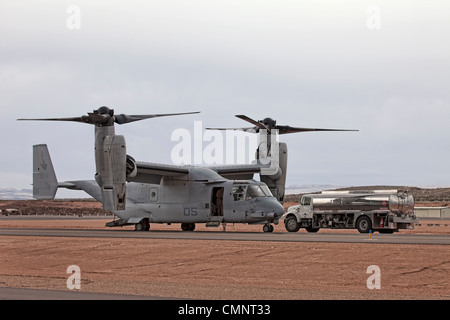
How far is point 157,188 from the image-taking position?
4766 centimetres

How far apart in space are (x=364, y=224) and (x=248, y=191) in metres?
8.11

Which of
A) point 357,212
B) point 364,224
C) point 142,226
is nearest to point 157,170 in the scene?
point 142,226

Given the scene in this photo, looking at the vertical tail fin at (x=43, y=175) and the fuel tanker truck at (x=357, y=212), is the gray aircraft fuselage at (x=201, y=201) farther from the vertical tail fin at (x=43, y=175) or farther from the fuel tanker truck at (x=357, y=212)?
the vertical tail fin at (x=43, y=175)

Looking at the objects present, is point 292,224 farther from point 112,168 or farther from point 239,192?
point 112,168

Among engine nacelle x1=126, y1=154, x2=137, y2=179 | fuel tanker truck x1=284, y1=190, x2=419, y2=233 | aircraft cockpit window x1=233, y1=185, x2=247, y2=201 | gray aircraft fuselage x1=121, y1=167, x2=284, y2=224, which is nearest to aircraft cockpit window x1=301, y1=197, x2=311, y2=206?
fuel tanker truck x1=284, y1=190, x2=419, y2=233

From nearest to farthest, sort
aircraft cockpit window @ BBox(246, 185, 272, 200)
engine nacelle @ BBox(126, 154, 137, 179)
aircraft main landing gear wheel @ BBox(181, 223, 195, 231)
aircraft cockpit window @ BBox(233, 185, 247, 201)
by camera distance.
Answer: engine nacelle @ BBox(126, 154, 137, 179) → aircraft cockpit window @ BBox(246, 185, 272, 200) → aircraft cockpit window @ BBox(233, 185, 247, 201) → aircraft main landing gear wheel @ BBox(181, 223, 195, 231)

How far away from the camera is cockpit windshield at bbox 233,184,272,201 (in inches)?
1690

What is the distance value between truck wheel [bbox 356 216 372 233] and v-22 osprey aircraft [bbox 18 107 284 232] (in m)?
5.94

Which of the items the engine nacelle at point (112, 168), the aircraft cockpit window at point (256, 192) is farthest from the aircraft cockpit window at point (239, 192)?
the engine nacelle at point (112, 168)

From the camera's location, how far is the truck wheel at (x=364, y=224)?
146 feet

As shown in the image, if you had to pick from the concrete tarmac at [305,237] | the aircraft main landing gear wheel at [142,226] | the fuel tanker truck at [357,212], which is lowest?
the concrete tarmac at [305,237]

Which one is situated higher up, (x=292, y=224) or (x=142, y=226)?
(x=292, y=224)

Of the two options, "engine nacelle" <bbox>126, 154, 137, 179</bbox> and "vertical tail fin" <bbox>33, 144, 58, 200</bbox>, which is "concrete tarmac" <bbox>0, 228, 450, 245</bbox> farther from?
"vertical tail fin" <bbox>33, 144, 58, 200</bbox>

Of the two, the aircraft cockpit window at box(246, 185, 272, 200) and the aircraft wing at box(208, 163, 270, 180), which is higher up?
the aircraft wing at box(208, 163, 270, 180)
